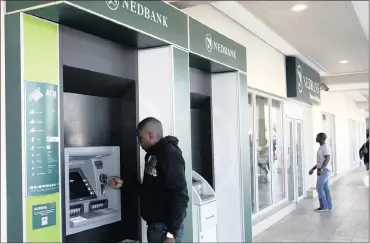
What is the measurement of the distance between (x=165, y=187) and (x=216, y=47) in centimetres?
170

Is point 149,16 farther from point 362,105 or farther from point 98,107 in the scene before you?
point 362,105

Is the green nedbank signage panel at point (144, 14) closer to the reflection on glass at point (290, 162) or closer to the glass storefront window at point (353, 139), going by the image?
the reflection on glass at point (290, 162)

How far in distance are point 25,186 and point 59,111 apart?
1.52 feet

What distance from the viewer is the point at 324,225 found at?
18.3 ft

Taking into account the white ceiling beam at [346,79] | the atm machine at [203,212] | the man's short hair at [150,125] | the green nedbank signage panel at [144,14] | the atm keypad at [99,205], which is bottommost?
the atm machine at [203,212]

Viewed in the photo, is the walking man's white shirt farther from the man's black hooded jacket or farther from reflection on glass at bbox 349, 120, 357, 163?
reflection on glass at bbox 349, 120, 357, 163

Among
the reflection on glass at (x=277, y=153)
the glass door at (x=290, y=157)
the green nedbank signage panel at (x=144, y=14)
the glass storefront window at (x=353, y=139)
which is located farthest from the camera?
the glass storefront window at (x=353, y=139)

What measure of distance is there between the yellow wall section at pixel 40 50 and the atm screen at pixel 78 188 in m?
0.73

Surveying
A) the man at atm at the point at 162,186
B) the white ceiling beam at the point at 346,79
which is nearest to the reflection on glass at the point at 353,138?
the white ceiling beam at the point at 346,79

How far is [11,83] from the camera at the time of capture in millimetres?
2021

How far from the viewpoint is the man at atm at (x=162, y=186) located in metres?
2.33

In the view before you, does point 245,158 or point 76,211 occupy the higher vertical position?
point 245,158

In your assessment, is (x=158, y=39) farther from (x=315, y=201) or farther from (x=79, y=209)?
(x=315, y=201)

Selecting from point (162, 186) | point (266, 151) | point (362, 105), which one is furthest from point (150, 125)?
point (362, 105)
